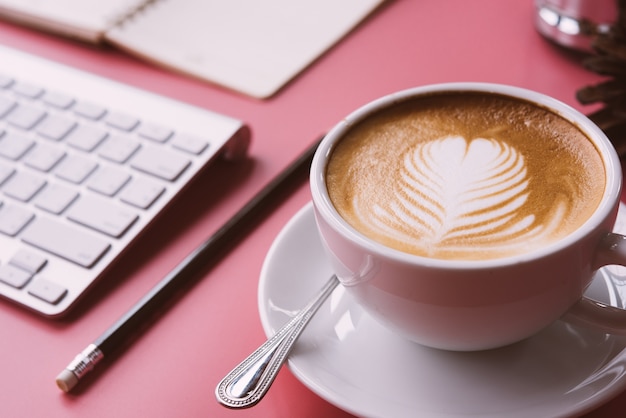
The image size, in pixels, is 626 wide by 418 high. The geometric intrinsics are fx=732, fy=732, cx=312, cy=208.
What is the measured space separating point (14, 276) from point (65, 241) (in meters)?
0.05

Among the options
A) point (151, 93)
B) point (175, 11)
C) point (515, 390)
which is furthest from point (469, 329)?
point (175, 11)

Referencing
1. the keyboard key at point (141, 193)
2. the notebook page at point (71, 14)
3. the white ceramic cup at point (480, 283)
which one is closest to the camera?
the white ceramic cup at point (480, 283)

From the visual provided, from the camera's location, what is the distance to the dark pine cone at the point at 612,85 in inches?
24.5

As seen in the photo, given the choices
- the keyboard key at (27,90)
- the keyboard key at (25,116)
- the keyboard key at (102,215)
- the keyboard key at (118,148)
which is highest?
the keyboard key at (27,90)

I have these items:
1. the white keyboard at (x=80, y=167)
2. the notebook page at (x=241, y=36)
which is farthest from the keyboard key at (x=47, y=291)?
the notebook page at (x=241, y=36)

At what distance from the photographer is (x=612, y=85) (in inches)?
25.2

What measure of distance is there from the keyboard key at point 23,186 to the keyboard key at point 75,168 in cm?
2

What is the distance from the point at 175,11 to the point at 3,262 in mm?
425

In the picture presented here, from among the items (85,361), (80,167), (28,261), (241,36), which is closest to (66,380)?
(85,361)

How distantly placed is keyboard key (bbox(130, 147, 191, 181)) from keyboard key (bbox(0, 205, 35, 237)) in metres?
0.10

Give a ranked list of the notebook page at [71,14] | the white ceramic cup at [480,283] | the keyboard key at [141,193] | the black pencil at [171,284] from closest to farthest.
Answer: the white ceramic cup at [480,283] < the black pencil at [171,284] < the keyboard key at [141,193] < the notebook page at [71,14]

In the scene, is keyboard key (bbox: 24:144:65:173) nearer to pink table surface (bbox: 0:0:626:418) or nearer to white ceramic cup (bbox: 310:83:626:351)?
pink table surface (bbox: 0:0:626:418)

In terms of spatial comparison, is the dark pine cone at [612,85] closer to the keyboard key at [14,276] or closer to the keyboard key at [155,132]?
the keyboard key at [155,132]

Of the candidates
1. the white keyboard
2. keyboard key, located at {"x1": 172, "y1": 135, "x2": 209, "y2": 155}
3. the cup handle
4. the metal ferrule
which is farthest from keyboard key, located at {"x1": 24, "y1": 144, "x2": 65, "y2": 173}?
the cup handle
